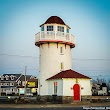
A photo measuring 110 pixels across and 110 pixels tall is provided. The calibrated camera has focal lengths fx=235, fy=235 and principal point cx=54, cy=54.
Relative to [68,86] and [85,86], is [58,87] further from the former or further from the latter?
[85,86]

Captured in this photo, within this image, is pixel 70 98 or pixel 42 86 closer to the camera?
pixel 70 98

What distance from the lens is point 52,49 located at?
106 feet

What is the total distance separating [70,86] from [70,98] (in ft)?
4.78

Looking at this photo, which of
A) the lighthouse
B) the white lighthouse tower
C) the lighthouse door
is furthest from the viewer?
the white lighthouse tower

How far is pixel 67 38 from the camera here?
107ft

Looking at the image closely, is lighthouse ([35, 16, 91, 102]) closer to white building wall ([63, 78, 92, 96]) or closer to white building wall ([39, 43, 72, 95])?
white building wall ([39, 43, 72, 95])

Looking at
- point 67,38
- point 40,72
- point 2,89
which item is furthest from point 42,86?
point 2,89

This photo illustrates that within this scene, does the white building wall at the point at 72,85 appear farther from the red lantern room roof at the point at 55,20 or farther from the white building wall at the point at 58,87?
the red lantern room roof at the point at 55,20

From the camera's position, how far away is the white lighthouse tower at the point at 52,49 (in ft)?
105

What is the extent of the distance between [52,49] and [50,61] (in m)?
1.67

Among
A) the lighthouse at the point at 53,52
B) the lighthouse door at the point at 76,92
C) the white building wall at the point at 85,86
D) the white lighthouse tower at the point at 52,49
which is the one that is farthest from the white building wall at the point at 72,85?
the white lighthouse tower at the point at 52,49

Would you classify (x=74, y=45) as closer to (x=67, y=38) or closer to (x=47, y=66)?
(x=67, y=38)

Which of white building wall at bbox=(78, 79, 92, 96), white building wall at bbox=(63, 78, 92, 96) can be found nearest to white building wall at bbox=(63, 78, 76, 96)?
white building wall at bbox=(63, 78, 92, 96)

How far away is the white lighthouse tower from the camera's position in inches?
1259
